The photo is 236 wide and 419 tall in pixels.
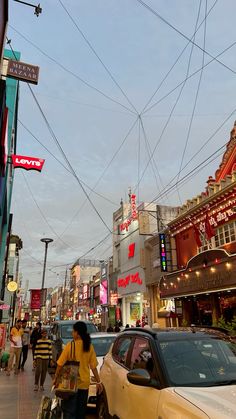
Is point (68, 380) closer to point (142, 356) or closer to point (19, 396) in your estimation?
point (142, 356)

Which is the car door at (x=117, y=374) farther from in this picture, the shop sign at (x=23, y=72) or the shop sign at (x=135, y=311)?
the shop sign at (x=135, y=311)

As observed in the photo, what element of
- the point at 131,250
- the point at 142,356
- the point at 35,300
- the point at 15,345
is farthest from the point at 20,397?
the point at 131,250

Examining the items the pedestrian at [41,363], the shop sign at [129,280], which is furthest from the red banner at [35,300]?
the pedestrian at [41,363]

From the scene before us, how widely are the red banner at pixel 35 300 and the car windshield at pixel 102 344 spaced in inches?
933

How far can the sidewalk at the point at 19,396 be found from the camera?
7.44 metres

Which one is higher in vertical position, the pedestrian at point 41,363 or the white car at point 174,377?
the white car at point 174,377

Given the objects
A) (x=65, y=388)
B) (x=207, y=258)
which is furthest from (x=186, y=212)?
(x=65, y=388)

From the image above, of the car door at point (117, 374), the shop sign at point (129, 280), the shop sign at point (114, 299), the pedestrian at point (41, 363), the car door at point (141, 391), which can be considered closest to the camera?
the car door at point (141, 391)

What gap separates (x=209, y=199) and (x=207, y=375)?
19131 mm

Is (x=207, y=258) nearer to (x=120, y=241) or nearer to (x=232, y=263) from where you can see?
(x=232, y=263)

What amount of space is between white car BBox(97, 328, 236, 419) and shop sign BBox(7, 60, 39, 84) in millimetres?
9834

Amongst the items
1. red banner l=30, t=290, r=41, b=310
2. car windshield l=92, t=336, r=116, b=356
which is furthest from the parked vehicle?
red banner l=30, t=290, r=41, b=310

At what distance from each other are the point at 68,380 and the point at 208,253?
16.6m

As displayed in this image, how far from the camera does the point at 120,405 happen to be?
4.74 meters
